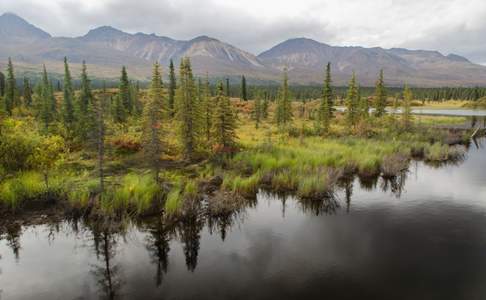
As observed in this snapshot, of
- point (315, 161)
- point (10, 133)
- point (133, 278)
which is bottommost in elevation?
point (133, 278)

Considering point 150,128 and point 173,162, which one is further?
point 173,162

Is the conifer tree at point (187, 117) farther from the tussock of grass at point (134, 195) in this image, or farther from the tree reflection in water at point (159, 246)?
the tree reflection in water at point (159, 246)

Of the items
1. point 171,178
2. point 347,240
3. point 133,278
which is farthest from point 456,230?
point 171,178

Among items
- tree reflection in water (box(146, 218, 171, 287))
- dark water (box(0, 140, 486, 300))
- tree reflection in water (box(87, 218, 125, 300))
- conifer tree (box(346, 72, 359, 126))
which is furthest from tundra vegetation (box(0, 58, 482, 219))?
conifer tree (box(346, 72, 359, 126))

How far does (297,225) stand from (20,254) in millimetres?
14503

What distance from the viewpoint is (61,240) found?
16922 mm

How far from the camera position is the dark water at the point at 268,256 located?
13039 mm

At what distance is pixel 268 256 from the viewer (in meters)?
15.5

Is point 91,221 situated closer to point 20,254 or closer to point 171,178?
point 20,254

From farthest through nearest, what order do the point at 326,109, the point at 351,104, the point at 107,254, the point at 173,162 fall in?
1. the point at 351,104
2. the point at 326,109
3. the point at 173,162
4. the point at 107,254

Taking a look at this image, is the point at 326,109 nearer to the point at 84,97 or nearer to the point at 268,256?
the point at 84,97

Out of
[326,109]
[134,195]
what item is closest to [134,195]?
[134,195]

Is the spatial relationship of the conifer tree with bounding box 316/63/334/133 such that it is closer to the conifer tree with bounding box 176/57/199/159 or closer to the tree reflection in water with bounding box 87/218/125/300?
the conifer tree with bounding box 176/57/199/159

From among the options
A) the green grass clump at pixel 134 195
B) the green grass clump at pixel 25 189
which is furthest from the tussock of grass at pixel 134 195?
the green grass clump at pixel 25 189
